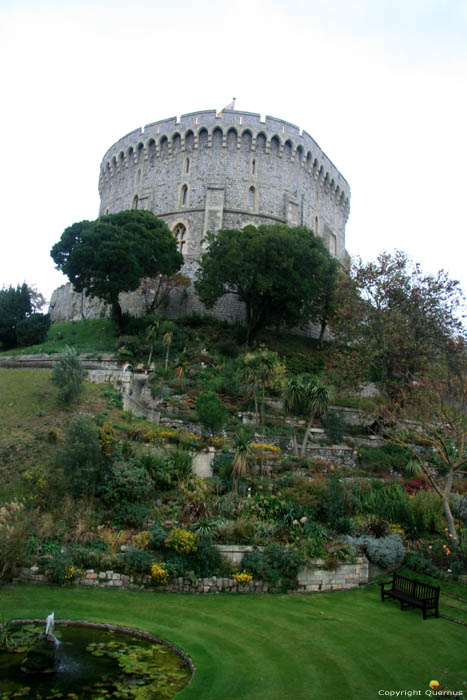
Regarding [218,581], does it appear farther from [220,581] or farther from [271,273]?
[271,273]

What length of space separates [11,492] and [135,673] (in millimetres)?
7746

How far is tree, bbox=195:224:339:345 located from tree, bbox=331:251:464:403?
5207 millimetres

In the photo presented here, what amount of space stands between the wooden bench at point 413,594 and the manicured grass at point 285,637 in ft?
0.67

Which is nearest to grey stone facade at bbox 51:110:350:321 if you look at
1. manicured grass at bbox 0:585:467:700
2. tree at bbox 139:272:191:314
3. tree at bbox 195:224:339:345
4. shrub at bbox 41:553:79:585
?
tree at bbox 139:272:191:314

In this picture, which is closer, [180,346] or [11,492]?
[11,492]

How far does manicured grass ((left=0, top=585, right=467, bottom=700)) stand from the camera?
7.35m

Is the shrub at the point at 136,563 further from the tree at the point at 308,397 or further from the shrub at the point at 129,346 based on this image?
the shrub at the point at 129,346

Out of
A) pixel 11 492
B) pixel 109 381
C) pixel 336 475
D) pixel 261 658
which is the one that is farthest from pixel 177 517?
pixel 109 381

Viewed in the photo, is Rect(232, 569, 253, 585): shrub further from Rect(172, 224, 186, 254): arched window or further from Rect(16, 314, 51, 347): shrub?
Rect(172, 224, 186, 254): arched window

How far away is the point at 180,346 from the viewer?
31297mm

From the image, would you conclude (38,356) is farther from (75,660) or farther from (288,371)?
(75,660)

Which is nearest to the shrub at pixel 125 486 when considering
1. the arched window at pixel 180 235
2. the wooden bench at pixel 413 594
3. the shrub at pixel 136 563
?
the shrub at pixel 136 563

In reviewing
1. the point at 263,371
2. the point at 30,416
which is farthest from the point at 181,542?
the point at 263,371

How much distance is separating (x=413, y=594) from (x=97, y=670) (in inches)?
261
